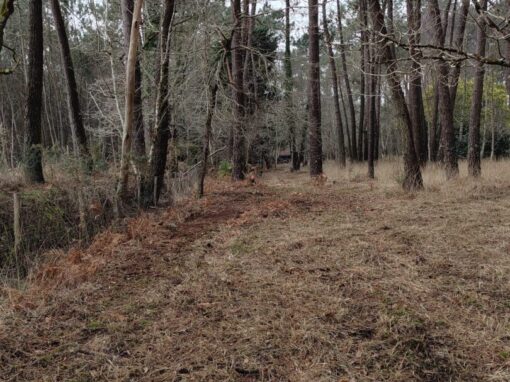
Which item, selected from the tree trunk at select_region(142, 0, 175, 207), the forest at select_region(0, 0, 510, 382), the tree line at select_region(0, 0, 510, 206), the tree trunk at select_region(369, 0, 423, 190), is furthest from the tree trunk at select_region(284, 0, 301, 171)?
the tree trunk at select_region(142, 0, 175, 207)

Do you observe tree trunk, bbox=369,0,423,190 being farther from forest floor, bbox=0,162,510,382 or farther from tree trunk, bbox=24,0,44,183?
tree trunk, bbox=24,0,44,183

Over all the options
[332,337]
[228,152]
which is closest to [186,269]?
[332,337]

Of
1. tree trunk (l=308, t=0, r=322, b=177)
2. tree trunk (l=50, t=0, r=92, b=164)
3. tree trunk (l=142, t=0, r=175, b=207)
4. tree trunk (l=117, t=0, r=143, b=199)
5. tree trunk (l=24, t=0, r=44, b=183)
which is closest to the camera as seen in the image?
tree trunk (l=117, t=0, r=143, b=199)

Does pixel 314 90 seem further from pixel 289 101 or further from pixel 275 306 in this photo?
pixel 275 306

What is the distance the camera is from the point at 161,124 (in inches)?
269

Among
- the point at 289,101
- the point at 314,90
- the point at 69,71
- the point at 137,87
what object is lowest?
the point at 137,87

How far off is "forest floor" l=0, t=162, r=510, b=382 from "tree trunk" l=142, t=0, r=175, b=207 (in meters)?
1.74

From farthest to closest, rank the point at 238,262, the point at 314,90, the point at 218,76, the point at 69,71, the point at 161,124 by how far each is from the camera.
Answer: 1. the point at 314,90
2. the point at 69,71
3. the point at 218,76
4. the point at 161,124
5. the point at 238,262

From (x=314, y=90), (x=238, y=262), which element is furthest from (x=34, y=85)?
(x=238, y=262)

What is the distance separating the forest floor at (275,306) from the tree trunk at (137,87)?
3.26 m

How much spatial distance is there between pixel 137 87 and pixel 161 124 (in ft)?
4.23

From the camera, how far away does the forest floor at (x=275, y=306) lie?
215cm

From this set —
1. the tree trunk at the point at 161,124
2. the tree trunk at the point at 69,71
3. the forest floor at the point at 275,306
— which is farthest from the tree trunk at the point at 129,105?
the tree trunk at the point at 69,71

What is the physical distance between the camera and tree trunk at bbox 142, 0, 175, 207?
6.69 metres
